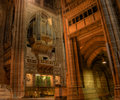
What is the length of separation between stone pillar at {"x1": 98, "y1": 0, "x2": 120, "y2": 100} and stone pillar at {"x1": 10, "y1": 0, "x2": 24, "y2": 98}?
38.6 feet

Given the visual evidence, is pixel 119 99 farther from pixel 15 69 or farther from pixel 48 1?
pixel 48 1

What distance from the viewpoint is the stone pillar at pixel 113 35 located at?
628 centimetres

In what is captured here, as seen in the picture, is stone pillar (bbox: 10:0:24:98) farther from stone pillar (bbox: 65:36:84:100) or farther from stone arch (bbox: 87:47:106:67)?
stone arch (bbox: 87:47:106:67)

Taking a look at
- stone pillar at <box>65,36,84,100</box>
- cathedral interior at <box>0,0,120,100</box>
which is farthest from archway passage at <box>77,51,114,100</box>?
stone pillar at <box>65,36,84,100</box>

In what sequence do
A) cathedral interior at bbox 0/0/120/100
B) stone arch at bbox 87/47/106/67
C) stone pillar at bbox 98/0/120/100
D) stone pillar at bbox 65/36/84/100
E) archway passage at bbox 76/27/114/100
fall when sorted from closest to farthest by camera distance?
stone pillar at bbox 98/0/120/100
cathedral interior at bbox 0/0/120/100
stone pillar at bbox 65/36/84/100
archway passage at bbox 76/27/114/100
stone arch at bbox 87/47/106/67

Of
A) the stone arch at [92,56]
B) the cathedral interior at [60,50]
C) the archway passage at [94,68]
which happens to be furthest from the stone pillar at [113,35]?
the stone arch at [92,56]

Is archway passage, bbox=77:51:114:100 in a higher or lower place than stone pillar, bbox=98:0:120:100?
lower

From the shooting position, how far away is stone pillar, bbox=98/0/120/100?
20.6 ft

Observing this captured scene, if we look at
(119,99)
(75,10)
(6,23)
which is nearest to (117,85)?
(119,99)

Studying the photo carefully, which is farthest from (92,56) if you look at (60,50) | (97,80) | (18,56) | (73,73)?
(60,50)

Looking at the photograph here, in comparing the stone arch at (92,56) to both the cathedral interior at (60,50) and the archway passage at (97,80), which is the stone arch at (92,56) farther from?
the archway passage at (97,80)

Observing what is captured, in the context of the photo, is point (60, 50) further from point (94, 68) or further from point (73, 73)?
point (73, 73)

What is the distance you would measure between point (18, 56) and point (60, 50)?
26.8 feet

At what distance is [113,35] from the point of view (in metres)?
6.87
